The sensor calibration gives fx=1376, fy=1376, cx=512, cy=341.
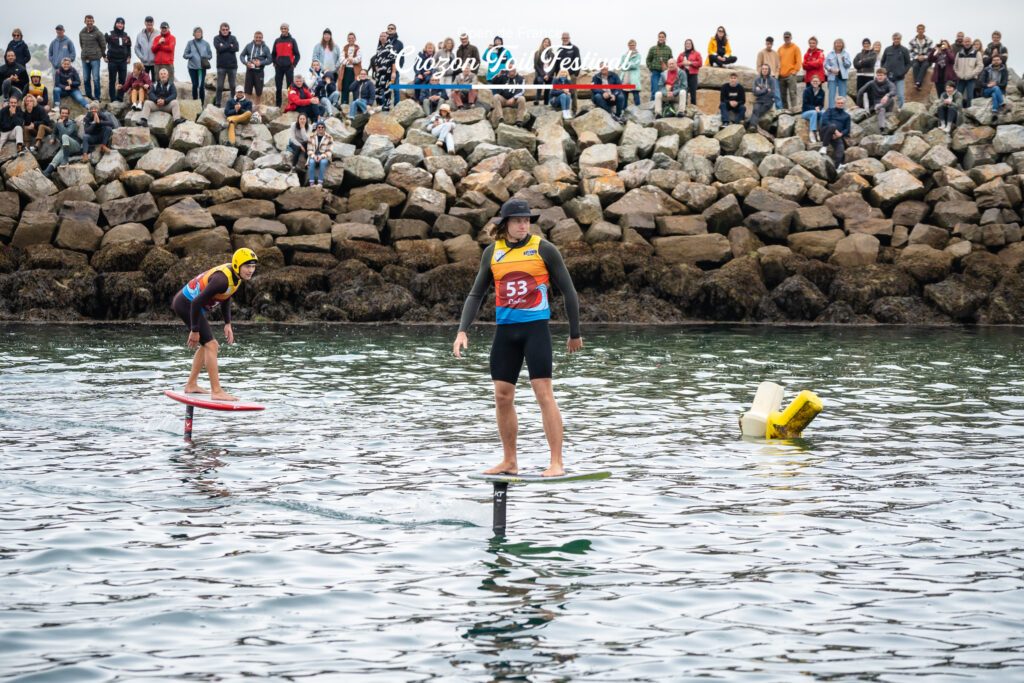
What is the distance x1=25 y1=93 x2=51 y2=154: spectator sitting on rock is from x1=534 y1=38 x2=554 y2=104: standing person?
534 inches

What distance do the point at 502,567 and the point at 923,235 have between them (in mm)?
26018

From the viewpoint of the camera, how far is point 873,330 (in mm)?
29406

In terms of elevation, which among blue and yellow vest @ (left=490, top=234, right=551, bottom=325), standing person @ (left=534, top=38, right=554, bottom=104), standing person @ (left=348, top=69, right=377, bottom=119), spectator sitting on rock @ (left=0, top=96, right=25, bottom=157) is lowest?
blue and yellow vest @ (left=490, top=234, right=551, bottom=325)

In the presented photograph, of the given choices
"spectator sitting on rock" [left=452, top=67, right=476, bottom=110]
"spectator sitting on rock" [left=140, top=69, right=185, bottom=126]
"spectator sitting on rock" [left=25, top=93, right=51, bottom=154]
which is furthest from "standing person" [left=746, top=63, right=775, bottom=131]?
"spectator sitting on rock" [left=25, top=93, right=51, bottom=154]

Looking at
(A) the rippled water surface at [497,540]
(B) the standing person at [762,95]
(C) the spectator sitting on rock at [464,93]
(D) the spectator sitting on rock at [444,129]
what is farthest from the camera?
(C) the spectator sitting on rock at [464,93]

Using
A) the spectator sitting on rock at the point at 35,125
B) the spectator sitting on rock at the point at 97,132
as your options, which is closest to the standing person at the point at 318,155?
the spectator sitting on rock at the point at 97,132

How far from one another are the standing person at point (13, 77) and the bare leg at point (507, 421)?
90.7ft

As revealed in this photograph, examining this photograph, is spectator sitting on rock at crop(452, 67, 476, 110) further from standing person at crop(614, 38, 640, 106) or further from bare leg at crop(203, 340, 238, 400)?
bare leg at crop(203, 340, 238, 400)

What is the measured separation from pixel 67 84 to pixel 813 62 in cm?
2067

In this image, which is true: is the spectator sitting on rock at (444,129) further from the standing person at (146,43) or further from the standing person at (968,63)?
the standing person at (968,63)

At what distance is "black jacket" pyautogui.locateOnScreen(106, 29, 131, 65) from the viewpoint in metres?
36.7

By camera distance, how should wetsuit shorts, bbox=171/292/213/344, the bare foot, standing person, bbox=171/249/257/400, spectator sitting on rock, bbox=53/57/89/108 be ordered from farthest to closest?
spectator sitting on rock, bbox=53/57/89/108, wetsuit shorts, bbox=171/292/213/344, standing person, bbox=171/249/257/400, the bare foot

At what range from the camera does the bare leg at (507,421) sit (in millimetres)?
11258

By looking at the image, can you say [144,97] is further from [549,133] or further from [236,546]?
[236,546]
